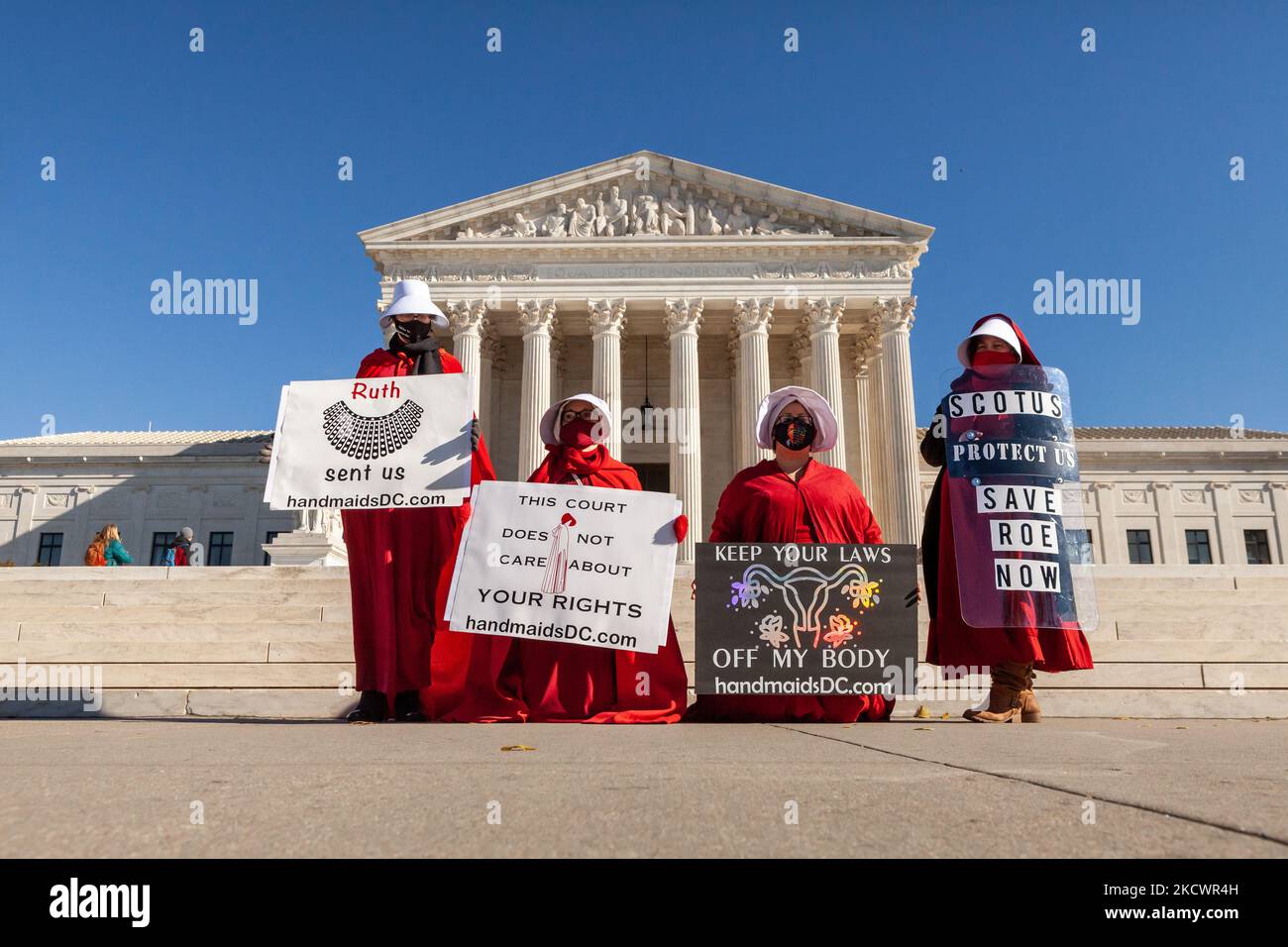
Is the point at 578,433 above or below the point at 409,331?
below

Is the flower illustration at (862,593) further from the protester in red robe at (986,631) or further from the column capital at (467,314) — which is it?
the column capital at (467,314)

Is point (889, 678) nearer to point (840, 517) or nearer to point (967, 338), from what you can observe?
point (840, 517)

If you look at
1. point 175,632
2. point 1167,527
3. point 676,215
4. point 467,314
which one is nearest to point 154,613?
point 175,632

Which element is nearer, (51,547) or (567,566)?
(567,566)

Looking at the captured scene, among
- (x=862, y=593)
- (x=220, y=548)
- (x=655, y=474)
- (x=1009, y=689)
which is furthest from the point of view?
(x=220, y=548)

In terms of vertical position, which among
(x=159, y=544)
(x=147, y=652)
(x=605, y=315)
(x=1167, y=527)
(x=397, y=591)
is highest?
(x=605, y=315)

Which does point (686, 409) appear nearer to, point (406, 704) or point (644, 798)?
point (406, 704)

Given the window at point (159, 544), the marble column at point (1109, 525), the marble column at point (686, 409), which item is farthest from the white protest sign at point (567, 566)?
the marble column at point (1109, 525)

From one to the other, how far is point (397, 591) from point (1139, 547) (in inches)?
1553

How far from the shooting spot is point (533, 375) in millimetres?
29391

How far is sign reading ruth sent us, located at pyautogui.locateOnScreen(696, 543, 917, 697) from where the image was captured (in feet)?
19.5

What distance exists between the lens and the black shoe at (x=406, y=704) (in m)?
6.21

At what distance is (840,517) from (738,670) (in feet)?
5.16
